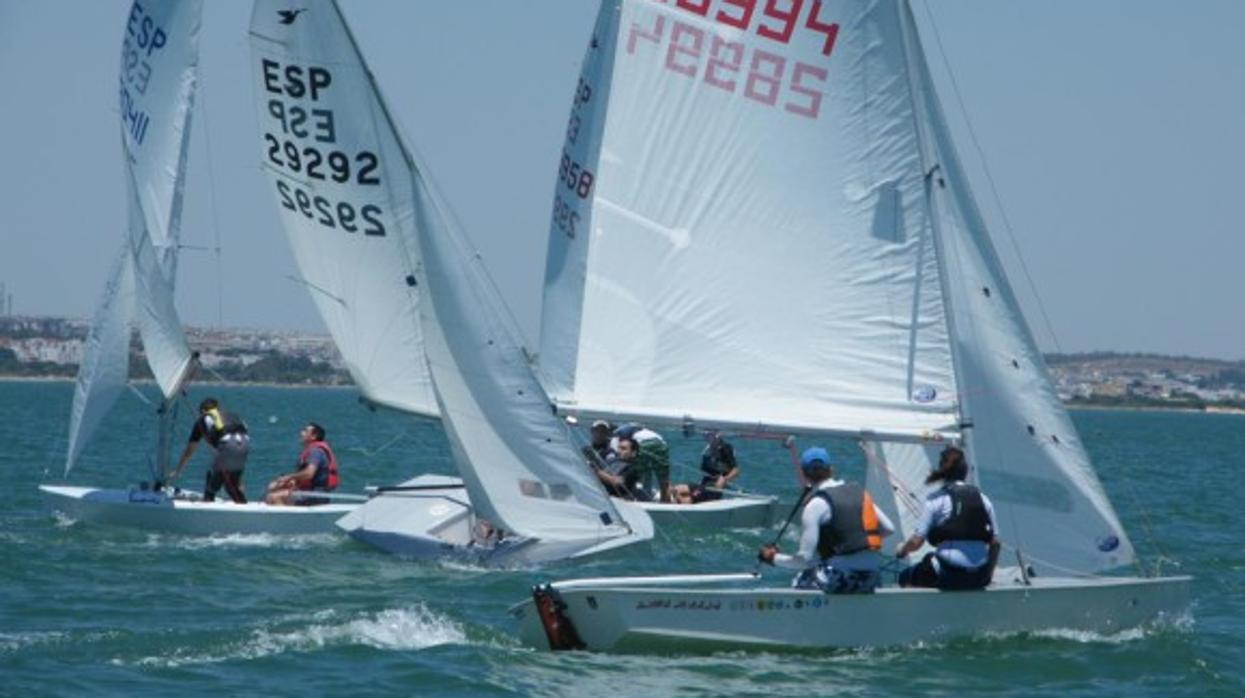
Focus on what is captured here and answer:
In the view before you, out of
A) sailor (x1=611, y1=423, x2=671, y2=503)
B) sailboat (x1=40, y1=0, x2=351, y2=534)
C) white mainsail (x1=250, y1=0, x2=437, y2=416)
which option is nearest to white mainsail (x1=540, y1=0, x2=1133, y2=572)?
white mainsail (x1=250, y1=0, x2=437, y2=416)

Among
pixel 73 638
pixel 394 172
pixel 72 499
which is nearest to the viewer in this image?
pixel 73 638

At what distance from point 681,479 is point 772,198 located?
2434cm

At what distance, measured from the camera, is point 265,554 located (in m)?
21.3

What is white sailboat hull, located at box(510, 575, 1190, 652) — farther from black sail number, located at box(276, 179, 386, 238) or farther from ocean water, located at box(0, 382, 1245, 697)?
black sail number, located at box(276, 179, 386, 238)

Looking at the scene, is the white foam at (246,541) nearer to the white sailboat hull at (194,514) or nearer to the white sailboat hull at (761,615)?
the white sailboat hull at (194,514)

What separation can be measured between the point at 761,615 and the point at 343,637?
2.73 metres

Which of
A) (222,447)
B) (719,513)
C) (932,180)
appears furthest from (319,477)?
(932,180)

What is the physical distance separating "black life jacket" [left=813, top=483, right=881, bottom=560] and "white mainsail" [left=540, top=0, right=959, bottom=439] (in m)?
1.68

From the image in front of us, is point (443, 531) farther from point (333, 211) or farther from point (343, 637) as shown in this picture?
point (343, 637)

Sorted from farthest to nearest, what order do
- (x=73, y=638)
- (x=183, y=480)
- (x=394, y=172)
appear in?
(x=183, y=480) → (x=394, y=172) → (x=73, y=638)

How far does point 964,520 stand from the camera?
15.1 m

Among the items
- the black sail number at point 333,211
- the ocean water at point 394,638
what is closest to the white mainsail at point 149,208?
the ocean water at point 394,638

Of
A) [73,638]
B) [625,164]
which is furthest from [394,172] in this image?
[73,638]

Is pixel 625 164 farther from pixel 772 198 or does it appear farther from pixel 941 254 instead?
pixel 941 254
